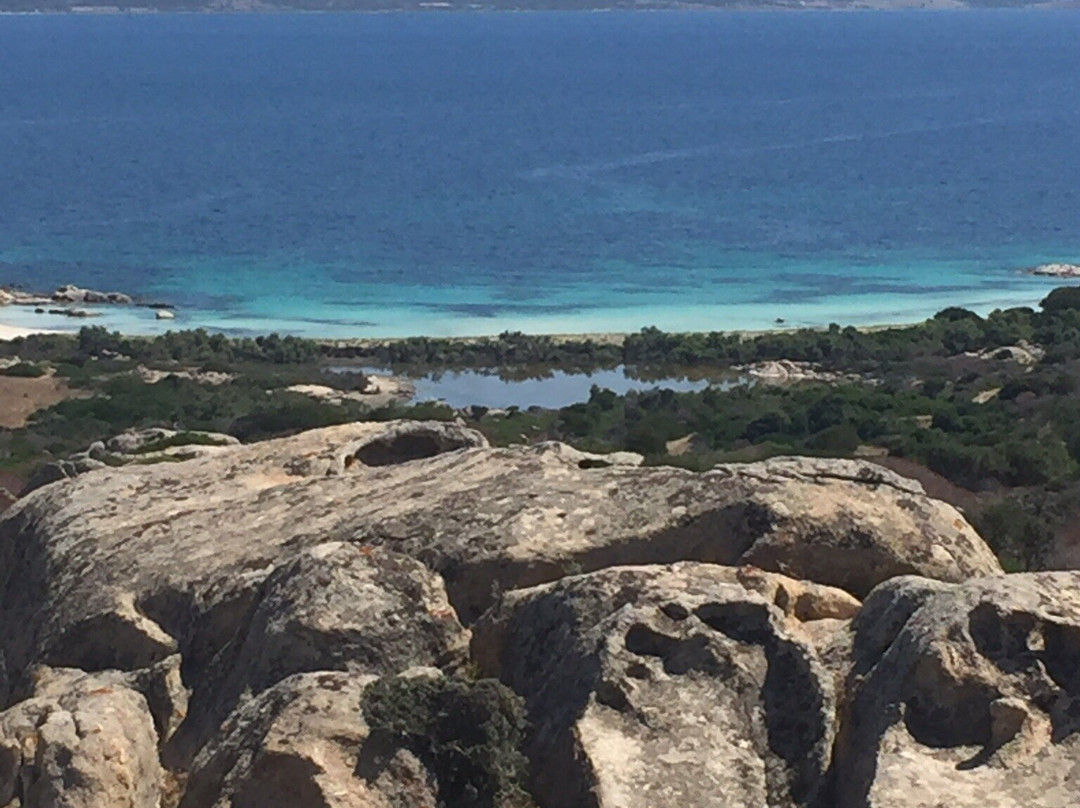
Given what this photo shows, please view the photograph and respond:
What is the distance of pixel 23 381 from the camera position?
195ft

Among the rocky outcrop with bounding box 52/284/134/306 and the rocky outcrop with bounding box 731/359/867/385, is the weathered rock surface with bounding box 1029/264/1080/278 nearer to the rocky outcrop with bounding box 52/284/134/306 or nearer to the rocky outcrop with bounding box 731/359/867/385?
the rocky outcrop with bounding box 731/359/867/385

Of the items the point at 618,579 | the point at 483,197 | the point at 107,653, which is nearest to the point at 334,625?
the point at 618,579

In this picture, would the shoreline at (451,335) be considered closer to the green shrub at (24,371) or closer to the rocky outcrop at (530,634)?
the green shrub at (24,371)

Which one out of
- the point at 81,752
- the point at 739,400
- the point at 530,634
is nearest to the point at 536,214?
the point at 739,400

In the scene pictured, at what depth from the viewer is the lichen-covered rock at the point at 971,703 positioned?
10.4 meters

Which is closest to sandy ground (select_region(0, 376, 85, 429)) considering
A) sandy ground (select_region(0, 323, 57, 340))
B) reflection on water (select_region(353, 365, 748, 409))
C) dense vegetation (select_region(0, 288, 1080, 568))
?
dense vegetation (select_region(0, 288, 1080, 568))

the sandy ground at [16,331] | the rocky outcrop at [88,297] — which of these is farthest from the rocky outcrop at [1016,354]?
the rocky outcrop at [88,297]

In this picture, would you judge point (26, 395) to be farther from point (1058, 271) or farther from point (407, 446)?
point (1058, 271)

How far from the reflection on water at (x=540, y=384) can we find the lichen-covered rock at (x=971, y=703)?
156 feet

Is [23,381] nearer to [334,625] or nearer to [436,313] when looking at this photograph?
[436,313]

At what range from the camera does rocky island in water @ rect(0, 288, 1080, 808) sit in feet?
36.1

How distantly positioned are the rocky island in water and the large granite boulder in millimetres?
30

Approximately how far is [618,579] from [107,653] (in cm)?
493

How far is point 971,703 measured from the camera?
1098 centimetres
